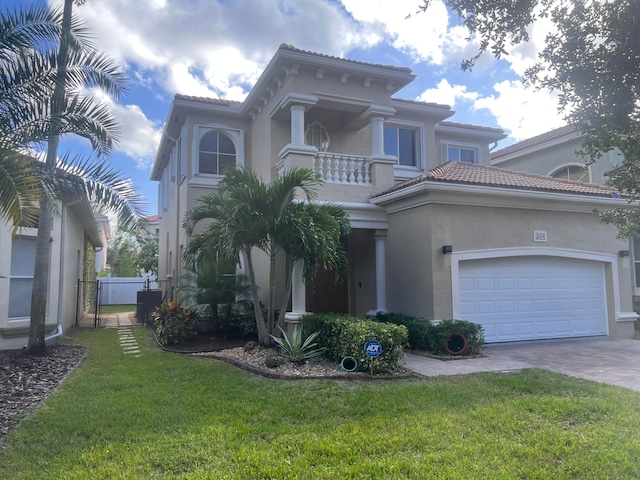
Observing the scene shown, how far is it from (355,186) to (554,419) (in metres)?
7.80

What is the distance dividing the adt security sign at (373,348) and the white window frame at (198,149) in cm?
880

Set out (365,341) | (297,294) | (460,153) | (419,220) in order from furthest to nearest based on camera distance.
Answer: (460,153) < (419,220) < (297,294) < (365,341)

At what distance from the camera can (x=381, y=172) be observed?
12.4 meters

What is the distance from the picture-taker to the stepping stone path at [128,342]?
1036 cm

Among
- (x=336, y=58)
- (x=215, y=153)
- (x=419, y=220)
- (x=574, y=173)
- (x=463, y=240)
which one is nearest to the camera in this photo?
(x=463, y=240)

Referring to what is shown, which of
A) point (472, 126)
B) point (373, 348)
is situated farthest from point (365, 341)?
point (472, 126)

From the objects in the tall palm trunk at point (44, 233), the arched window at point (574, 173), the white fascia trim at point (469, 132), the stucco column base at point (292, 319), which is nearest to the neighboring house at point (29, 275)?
the tall palm trunk at point (44, 233)

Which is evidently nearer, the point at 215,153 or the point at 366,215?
the point at 366,215

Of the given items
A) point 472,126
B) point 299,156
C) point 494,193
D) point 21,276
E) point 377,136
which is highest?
point 472,126

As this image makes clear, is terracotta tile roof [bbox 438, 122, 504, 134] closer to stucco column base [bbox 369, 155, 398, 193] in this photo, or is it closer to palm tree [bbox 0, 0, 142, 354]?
stucco column base [bbox 369, 155, 398, 193]

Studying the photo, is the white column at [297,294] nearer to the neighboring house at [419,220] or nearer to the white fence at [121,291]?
the neighboring house at [419,220]

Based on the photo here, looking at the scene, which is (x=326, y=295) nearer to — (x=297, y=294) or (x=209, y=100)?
(x=297, y=294)

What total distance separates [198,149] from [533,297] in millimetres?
10724

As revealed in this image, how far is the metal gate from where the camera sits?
16969 millimetres
